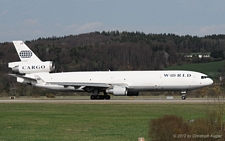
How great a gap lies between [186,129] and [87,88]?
41.0m

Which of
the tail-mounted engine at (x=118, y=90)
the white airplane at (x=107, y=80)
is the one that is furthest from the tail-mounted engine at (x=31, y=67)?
the tail-mounted engine at (x=118, y=90)

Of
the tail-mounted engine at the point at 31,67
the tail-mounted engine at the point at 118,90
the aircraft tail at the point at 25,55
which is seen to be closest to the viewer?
the tail-mounted engine at the point at 118,90

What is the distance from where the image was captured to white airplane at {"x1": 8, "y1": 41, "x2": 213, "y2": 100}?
54812mm

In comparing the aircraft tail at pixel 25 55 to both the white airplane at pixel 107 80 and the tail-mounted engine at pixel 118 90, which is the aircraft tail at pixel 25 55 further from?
the tail-mounted engine at pixel 118 90

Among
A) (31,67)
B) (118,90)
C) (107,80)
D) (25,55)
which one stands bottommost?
(118,90)

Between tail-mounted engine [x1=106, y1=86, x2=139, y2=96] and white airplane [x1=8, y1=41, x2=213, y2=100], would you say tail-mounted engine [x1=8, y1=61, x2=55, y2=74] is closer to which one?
white airplane [x1=8, y1=41, x2=213, y2=100]

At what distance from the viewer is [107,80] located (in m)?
56.9

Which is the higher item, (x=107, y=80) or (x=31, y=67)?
(x=31, y=67)

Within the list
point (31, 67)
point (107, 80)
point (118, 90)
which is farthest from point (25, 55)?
point (118, 90)

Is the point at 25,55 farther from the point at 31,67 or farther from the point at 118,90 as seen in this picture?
the point at 118,90

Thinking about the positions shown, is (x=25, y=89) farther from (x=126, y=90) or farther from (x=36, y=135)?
(x=36, y=135)

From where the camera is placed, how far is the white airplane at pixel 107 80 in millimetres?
54812

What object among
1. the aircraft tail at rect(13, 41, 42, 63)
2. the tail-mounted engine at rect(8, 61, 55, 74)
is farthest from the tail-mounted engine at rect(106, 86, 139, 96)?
the aircraft tail at rect(13, 41, 42, 63)

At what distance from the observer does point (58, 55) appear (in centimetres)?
15700
